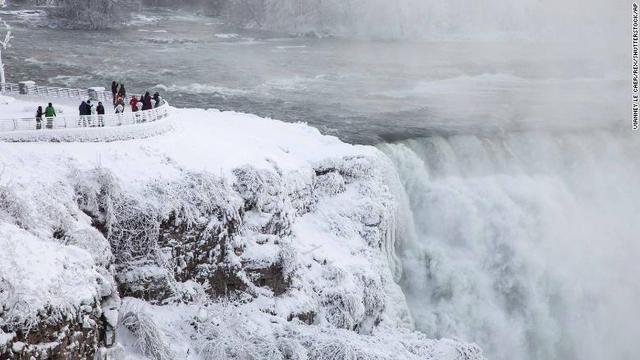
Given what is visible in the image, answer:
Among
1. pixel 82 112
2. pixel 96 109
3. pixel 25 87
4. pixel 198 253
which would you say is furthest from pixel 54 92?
pixel 198 253

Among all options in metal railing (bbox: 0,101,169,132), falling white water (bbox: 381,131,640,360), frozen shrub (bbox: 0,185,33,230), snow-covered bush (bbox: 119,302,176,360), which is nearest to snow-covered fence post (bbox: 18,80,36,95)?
metal railing (bbox: 0,101,169,132)

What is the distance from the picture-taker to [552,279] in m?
36.1

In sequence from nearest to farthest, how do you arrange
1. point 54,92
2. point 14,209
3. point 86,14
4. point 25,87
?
point 14,209 < point 25,87 < point 54,92 < point 86,14

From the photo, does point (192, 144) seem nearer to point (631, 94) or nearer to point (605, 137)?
point (605, 137)

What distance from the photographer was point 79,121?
2422cm

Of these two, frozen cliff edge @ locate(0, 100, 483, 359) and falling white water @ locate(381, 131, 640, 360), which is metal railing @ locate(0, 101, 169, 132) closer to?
frozen cliff edge @ locate(0, 100, 483, 359)

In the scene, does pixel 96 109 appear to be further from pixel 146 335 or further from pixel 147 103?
pixel 146 335

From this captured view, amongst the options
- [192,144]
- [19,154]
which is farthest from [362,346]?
[19,154]

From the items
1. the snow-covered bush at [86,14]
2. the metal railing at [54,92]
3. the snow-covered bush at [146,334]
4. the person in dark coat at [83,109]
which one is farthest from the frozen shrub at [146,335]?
the snow-covered bush at [86,14]

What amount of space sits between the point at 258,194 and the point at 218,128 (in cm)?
670

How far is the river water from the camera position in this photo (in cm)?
3444

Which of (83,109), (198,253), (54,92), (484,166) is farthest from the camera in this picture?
(484,166)

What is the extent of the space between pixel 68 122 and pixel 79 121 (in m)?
0.38

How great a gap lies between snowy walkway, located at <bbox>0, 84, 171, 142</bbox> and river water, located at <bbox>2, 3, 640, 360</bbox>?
13989mm
